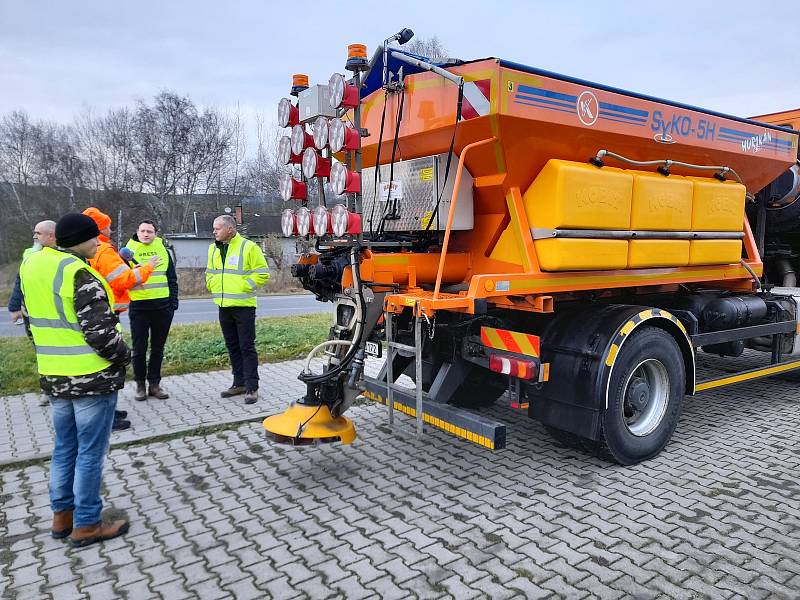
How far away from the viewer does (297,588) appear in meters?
2.71

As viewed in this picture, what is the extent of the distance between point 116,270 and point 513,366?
3130 mm

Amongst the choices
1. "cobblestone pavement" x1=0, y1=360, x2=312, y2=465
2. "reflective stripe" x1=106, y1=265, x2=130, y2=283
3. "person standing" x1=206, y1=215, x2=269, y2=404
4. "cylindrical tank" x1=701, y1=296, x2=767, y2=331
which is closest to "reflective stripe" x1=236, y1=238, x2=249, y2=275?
"person standing" x1=206, y1=215, x2=269, y2=404

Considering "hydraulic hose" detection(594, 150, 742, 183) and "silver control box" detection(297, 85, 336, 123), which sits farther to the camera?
"hydraulic hose" detection(594, 150, 742, 183)

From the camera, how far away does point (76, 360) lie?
3012mm

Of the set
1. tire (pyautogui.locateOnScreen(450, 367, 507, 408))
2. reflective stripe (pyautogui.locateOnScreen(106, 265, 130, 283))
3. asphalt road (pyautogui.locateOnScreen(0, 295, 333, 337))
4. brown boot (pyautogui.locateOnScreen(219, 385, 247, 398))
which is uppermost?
reflective stripe (pyautogui.locateOnScreen(106, 265, 130, 283))

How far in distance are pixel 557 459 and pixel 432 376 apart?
1.12 m

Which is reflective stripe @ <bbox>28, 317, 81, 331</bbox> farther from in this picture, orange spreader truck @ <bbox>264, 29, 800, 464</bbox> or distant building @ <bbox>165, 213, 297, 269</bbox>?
distant building @ <bbox>165, 213, 297, 269</bbox>

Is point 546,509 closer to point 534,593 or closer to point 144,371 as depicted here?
point 534,593

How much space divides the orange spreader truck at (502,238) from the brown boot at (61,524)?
46.6 inches

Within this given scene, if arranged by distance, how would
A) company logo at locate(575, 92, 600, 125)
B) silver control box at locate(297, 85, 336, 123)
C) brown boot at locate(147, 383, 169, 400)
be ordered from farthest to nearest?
brown boot at locate(147, 383, 169, 400), company logo at locate(575, 92, 600, 125), silver control box at locate(297, 85, 336, 123)

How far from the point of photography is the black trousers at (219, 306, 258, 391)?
5.58m

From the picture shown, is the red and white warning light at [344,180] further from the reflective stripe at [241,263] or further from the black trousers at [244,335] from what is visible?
the black trousers at [244,335]

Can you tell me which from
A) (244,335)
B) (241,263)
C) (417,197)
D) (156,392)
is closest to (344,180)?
(417,197)

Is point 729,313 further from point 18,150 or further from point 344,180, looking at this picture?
point 18,150
